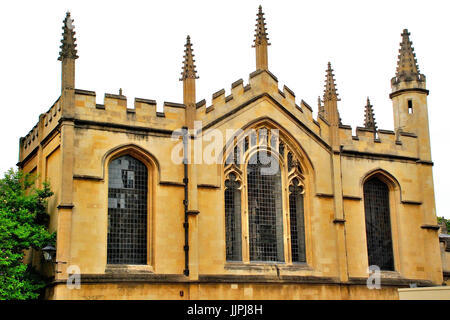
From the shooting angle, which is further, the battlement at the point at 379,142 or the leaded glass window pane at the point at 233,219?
the battlement at the point at 379,142

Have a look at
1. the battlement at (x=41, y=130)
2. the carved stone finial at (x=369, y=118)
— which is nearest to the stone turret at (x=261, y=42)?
the battlement at (x=41, y=130)

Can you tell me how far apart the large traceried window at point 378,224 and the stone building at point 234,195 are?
0.06 meters

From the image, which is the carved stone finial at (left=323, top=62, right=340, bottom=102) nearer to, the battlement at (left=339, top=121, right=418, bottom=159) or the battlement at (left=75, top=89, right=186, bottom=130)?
the battlement at (left=339, top=121, right=418, bottom=159)

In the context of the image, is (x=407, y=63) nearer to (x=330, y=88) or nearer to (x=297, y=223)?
(x=330, y=88)

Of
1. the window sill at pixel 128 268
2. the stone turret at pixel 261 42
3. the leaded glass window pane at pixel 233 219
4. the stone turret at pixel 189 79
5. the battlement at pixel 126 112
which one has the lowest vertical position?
the window sill at pixel 128 268

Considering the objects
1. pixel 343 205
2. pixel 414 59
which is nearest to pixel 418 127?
pixel 414 59

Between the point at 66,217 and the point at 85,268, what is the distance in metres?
1.94

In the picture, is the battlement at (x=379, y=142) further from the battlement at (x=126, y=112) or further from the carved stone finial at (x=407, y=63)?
the battlement at (x=126, y=112)

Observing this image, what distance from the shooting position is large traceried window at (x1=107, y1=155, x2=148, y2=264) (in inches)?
1076

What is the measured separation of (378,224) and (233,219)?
24.6 feet

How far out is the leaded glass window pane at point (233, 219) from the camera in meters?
29.0

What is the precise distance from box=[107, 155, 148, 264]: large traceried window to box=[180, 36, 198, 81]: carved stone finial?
4056 millimetres

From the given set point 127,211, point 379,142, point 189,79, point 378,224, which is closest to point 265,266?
point 127,211
